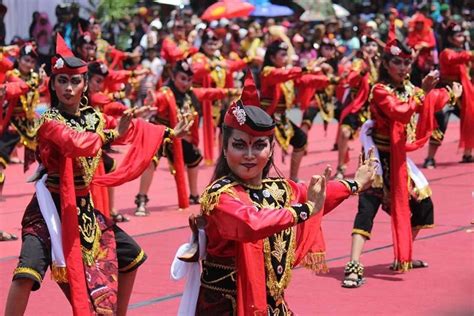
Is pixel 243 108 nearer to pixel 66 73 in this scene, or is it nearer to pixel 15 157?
pixel 66 73

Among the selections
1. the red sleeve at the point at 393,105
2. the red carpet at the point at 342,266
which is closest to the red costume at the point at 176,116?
the red carpet at the point at 342,266

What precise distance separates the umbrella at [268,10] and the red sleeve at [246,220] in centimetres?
2168

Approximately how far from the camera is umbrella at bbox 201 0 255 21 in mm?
22359

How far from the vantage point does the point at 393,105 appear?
8.27 m

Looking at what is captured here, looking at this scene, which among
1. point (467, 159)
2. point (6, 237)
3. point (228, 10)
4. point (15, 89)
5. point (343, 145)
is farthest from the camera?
point (228, 10)

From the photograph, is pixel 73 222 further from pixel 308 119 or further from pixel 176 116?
pixel 308 119

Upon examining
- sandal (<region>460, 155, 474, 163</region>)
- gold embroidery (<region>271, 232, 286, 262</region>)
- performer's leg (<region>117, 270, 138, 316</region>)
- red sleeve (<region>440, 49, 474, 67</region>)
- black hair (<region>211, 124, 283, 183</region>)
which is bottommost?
sandal (<region>460, 155, 474, 163</region>)

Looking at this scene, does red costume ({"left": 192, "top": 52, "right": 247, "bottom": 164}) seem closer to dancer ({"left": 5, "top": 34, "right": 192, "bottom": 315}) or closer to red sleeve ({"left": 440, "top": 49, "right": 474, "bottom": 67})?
red sleeve ({"left": 440, "top": 49, "right": 474, "bottom": 67})

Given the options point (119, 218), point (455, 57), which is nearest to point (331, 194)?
point (119, 218)

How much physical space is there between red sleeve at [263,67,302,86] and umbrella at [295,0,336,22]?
1416 cm

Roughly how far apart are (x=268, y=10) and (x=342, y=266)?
60.2 feet

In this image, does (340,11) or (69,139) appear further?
(340,11)

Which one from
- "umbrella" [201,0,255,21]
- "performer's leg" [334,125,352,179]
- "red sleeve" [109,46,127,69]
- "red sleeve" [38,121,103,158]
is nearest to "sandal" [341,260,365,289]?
"red sleeve" [38,121,103,158]

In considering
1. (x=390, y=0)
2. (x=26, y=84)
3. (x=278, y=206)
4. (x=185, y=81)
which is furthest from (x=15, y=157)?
(x=390, y=0)
